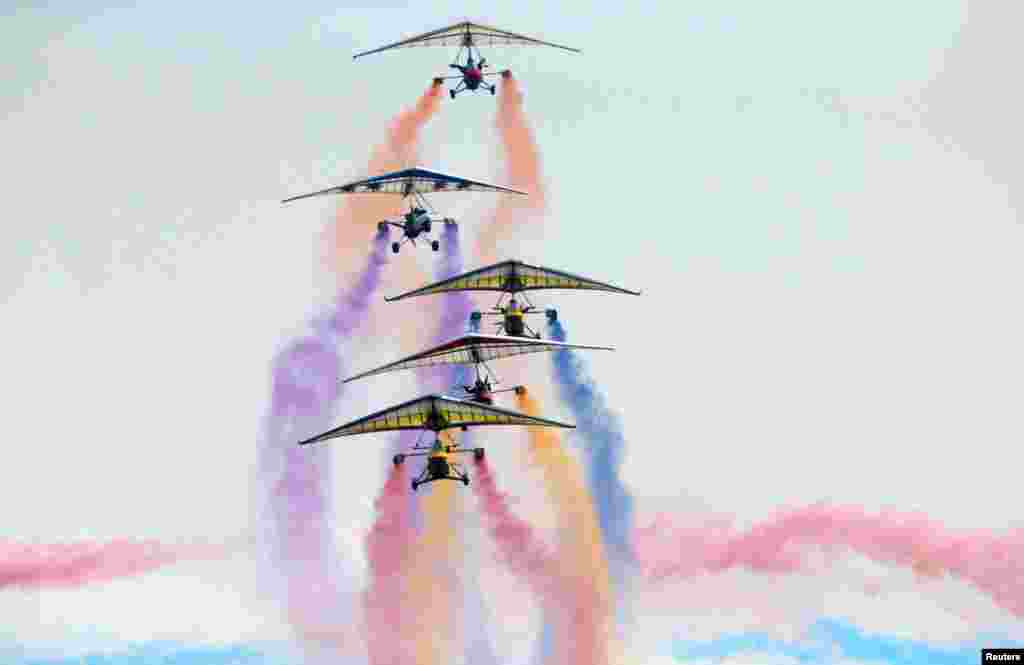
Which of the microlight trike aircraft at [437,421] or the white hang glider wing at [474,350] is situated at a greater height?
the white hang glider wing at [474,350]

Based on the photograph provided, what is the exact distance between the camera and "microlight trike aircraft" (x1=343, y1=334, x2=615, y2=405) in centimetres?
18950

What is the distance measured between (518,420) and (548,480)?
14059mm

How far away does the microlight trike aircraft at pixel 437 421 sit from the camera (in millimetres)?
180375

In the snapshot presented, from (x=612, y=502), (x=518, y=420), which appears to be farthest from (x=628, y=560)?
(x=518, y=420)

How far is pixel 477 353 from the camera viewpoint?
19300 cm

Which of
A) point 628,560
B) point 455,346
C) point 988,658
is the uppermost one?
point 455,346

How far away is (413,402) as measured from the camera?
183 metres

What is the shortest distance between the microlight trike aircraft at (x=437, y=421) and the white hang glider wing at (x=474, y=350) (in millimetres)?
7211

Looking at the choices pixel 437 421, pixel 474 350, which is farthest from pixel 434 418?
pixel 474 350

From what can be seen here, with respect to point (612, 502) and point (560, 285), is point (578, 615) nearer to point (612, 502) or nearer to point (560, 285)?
point (612, 502)

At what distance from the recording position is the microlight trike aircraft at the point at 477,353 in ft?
622

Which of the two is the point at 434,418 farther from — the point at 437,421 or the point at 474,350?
the point at 474,350

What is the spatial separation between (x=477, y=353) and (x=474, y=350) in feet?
1.86

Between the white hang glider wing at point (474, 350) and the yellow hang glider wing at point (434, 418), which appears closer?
the yellow hang glider wing at point (434, 418)
